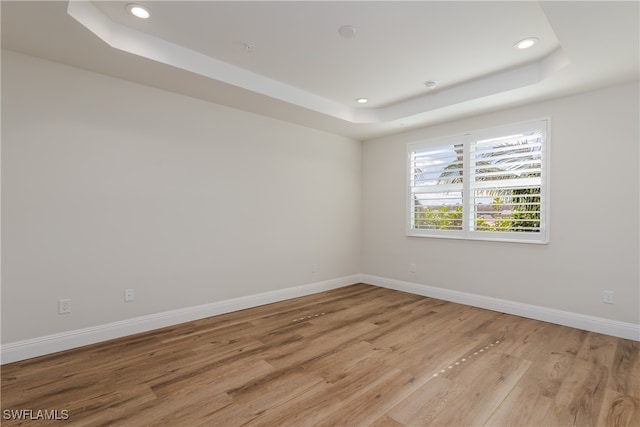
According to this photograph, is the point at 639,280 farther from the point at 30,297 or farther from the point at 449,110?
the point at 30,297

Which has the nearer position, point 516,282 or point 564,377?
point 564,377

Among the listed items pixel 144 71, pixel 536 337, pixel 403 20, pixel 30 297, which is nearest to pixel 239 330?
pixel 30 297

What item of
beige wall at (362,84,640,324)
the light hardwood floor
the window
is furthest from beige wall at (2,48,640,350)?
the light hardwood floor

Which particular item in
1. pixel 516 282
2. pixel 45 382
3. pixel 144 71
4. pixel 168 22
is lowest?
pixel 45 382

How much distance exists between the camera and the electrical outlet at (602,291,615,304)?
3.15m

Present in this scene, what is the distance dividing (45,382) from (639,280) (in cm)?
505

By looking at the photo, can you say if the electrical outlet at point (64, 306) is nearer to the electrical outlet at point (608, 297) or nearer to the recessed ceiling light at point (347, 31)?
the recessed ceiling light at point (347, 31)

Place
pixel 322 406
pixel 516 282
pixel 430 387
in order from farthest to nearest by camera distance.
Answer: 1. pixel 516 282
2. pixel 430 387
3. pixel 322 406

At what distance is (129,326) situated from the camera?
10.1 feet

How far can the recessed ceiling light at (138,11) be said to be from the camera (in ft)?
7.57

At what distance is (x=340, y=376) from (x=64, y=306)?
96.2 inches

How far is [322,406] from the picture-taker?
6.49 feet

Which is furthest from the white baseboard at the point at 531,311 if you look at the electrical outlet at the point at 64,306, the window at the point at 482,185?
the electrical outlet at the point at 64,306

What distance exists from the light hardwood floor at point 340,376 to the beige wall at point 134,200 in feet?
1.62
